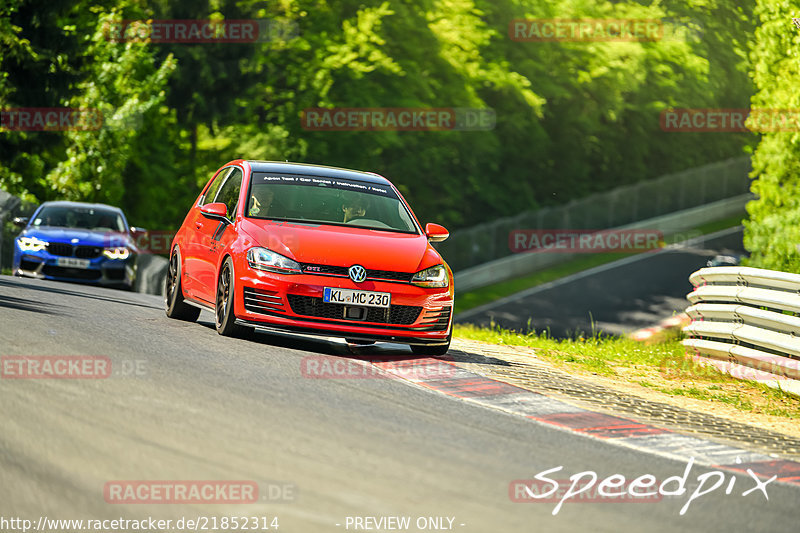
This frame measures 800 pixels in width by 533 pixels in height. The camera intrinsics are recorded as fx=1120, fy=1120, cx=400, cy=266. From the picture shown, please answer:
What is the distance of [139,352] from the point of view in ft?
31.0

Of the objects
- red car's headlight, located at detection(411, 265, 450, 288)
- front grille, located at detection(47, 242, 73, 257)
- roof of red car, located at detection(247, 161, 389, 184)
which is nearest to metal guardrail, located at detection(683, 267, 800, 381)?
red car's headlight, located at detection(411, 265, 450, 288)

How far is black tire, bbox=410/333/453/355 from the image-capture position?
1097 cm

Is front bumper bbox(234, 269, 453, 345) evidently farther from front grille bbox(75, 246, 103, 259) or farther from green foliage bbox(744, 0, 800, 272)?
front grille bbox(75, 246, 103, 259)

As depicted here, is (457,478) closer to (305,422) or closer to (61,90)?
(305,422)

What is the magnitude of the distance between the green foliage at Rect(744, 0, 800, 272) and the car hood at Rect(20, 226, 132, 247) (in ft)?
36.1

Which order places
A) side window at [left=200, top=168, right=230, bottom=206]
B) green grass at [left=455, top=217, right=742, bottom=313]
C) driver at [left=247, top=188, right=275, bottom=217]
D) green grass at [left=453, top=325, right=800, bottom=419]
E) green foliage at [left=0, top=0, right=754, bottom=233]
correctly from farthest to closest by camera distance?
green grass at [left=455, top=217, right=742, bottom=313], green foliage at [left=0, top=0, right=754, bottom=233], side window at [left=200, top=168, right=230, bottom=206], driver at [left=247, top=188, right=275, bottom=217], green grass at [left=453, top=325, right=800, bottom=419]

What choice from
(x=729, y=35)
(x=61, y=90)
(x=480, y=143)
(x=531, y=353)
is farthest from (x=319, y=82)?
→ (x=531, y=353)

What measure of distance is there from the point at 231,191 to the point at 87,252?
8.45m

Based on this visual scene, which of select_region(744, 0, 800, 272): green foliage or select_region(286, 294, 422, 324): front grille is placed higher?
select_region(744, 0, 800, 272): green foliage

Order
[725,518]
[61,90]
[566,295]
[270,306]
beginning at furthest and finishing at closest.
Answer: [566,295] < [61,90] < [270,306] < [725,518]

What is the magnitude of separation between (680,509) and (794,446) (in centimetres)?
277

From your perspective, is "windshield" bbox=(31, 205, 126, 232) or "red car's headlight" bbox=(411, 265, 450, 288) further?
"windshield" bbox=(31, 205, 126, 232)

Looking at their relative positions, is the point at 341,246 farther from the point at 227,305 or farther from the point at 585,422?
the point at 585,422

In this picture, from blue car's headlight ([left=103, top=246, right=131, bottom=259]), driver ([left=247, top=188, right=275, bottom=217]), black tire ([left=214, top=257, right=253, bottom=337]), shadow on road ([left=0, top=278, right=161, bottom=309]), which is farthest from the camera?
blue car's headlight ([left=103, top=246, right=131, bottom=259])
